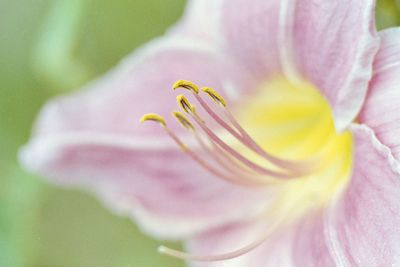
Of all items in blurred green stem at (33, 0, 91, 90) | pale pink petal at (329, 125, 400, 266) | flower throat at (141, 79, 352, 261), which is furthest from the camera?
blurred green stem at (33, 0, 91, 90)

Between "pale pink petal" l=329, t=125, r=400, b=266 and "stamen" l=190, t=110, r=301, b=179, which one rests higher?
"stamen" l=190, t=110, r=301, b=179

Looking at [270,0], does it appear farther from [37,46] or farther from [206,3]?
[37,46]

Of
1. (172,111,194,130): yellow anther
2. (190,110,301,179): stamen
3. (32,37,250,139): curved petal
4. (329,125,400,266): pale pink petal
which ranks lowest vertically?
(329,125,400,266): pale pink petal

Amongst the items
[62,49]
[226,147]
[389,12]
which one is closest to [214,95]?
[226,147]

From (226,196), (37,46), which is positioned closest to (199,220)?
(226,196)

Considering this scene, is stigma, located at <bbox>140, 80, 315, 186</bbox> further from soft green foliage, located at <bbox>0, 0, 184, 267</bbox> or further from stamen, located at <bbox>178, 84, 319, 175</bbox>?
soft green foliage, located at <bbox>0, 0, 184, 267</bbox>

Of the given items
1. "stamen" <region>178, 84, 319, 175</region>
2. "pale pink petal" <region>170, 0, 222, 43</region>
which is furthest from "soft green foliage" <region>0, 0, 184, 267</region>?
"stamen" <region>178, 84, 319, 175</region>
